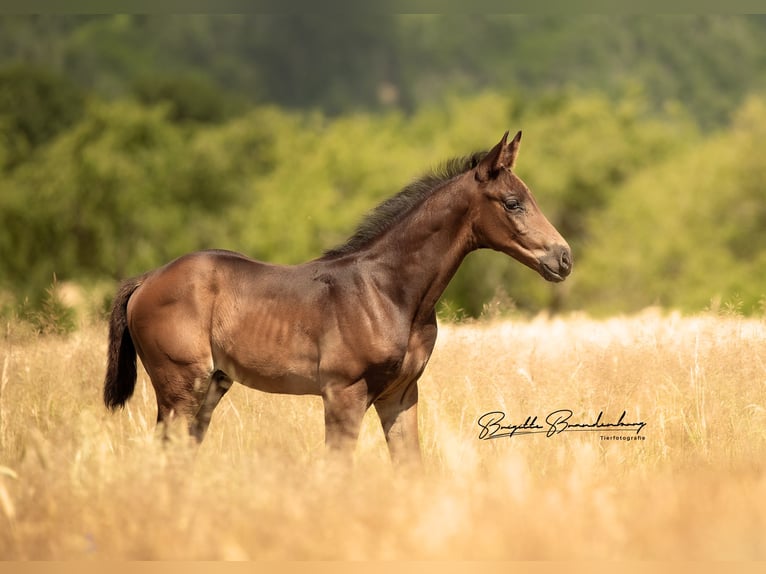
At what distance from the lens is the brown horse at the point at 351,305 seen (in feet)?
19.2

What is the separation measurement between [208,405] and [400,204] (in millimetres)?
1875

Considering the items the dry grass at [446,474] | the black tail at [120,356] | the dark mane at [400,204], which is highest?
the dark mane at [400,204]

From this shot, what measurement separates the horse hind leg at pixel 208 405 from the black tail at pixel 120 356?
1.61 feet

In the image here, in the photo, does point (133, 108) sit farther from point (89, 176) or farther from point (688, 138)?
point (688, 138)

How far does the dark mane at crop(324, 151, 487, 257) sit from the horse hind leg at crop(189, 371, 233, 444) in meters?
1.13

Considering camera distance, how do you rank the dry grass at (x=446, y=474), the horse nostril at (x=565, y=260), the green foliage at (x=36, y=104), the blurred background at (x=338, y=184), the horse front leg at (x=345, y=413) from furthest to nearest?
the green foliage at (x=36, y=104) → the blurred background at (x=338, y=184) → the horse nostril at (x=565, y=260) → the horse front leg at (x=345, y=413) → the dry grass at (x=446, y=474)

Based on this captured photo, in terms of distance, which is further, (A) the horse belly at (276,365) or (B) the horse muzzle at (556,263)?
(A) the horse belly at (276,365)

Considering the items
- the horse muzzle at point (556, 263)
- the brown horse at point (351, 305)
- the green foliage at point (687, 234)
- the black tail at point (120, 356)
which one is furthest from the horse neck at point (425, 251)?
the green foliage at point (687, 234)

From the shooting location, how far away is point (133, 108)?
135 ft

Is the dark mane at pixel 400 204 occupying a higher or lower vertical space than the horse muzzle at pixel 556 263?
higher

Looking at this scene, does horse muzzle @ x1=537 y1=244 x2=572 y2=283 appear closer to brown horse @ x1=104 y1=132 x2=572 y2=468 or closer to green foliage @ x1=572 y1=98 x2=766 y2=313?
brown horse @ x1=104 y1=132 x2=572 y2=468

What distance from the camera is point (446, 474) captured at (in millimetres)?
6117

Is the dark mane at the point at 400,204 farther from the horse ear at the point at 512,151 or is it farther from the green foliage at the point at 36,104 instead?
the green foliage at the point at 36,104

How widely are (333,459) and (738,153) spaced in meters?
33.0
